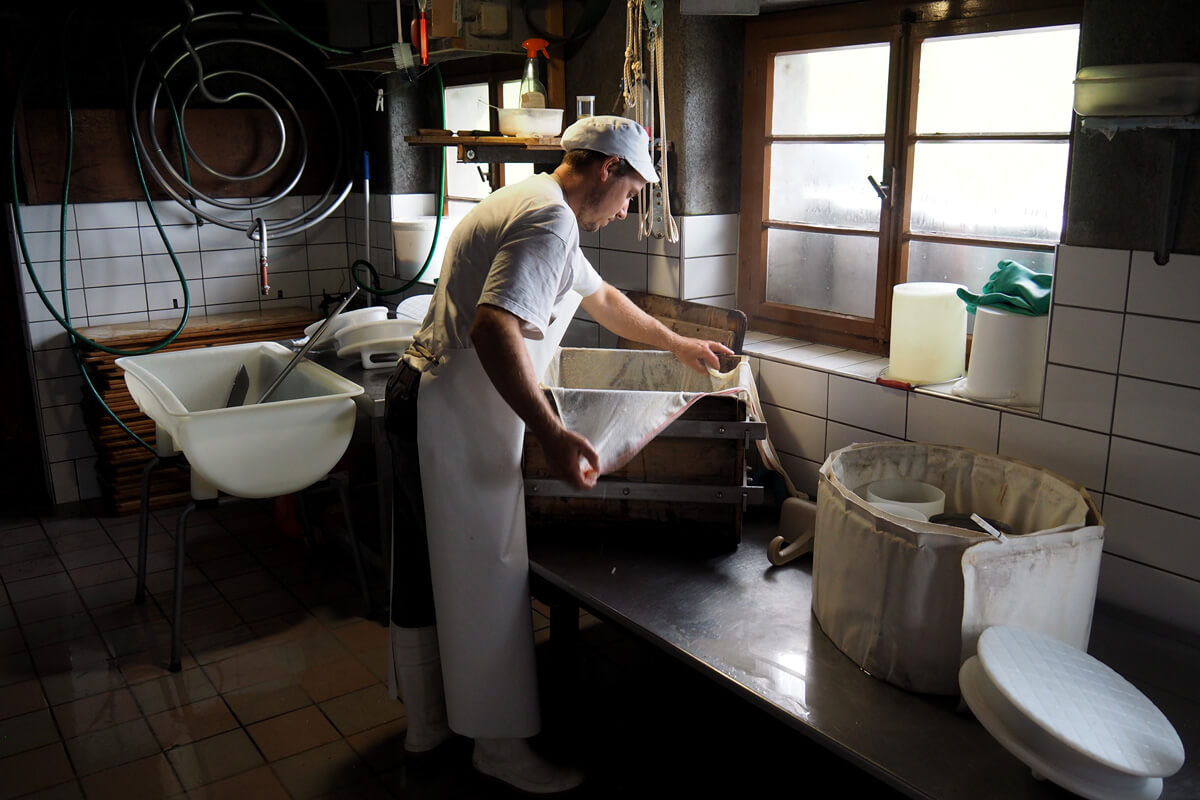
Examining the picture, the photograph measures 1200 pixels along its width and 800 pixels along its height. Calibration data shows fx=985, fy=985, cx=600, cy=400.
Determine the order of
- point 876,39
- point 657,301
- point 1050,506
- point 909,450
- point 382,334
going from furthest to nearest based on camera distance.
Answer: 1. point 382,334
2. point 657,301
3. point 876,39
4. point 909,450
5. point 1050,506

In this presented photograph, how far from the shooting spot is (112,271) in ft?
13.7

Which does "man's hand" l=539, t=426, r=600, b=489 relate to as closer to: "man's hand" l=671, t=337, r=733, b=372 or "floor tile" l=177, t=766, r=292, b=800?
"man's hand" l=671, t=337, r=733, b=372

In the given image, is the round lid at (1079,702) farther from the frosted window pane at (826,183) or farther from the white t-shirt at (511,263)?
the frosted window pane at (826,183)

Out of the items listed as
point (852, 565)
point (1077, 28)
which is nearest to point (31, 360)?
point (852, 565)

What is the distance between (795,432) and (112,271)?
3077 millimetres

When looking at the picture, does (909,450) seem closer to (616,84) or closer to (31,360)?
(616,84)

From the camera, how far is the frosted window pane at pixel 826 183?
2656 mm

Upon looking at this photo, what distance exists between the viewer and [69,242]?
4.05 metres

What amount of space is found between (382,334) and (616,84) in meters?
1.11

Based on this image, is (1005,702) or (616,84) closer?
(1005,702)

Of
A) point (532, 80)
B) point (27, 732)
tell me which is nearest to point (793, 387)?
point (532, 80)

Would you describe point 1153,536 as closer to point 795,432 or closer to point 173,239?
point 795,432

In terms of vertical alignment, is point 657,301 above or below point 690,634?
above

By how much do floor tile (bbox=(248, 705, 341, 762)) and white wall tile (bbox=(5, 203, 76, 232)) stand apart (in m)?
2.49
